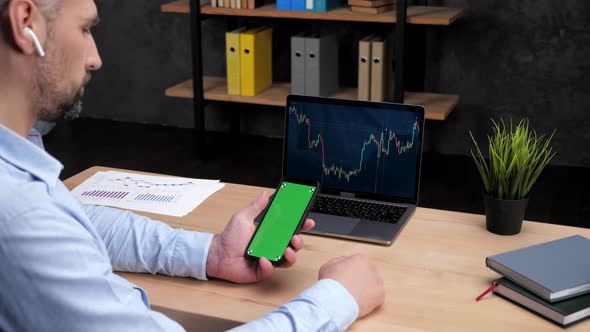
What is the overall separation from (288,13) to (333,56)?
0.36 metres

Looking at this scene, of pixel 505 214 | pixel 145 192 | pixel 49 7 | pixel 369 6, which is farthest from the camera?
pixel 369 6

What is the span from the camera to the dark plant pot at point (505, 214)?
5.16ft

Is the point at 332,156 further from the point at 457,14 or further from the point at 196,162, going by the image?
the point at 196,162

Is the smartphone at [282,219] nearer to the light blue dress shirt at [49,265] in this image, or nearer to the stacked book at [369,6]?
the light blue dress shirt at [49,265]

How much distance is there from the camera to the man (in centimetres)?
92

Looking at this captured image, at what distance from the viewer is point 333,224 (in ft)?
5.37

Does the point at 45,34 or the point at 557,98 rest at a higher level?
the point at 45,34

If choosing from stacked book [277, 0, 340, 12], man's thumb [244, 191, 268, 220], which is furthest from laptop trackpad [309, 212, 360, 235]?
stacked book [277, 0, 340, 12]

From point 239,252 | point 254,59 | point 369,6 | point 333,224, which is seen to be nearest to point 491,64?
point 369,6

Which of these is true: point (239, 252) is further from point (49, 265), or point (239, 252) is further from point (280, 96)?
point (280, 96)

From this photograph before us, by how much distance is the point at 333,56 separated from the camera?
4.04 metres

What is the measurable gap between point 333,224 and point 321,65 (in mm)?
2377

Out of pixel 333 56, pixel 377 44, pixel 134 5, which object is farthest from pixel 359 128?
pixel 134 5

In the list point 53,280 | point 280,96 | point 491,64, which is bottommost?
point 280,96
